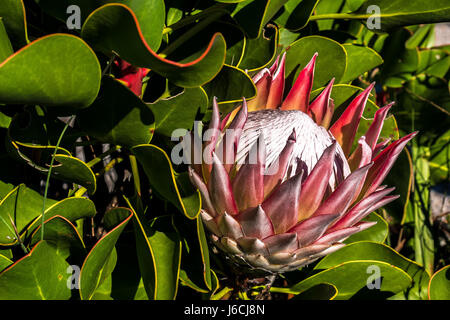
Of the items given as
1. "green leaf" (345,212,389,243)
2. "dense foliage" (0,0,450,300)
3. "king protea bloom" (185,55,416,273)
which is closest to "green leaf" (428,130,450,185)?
"dense foliage" (0,0,450,300)

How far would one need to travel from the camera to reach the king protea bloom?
0.86 m

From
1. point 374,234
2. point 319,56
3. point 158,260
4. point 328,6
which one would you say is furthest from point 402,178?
point 158,260

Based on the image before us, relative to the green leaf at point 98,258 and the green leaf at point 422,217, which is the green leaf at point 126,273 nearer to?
the green leaf at point 98,258

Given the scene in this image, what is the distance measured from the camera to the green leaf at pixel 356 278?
116 cm

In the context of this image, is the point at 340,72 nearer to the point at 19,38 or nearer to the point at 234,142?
the point at 234,142

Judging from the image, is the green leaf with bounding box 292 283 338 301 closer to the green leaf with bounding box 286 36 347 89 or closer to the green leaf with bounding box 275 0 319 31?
the green leaf with bounding box 286 36 347 89

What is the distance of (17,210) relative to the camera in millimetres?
948

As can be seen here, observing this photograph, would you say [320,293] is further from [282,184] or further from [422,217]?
[422,217]

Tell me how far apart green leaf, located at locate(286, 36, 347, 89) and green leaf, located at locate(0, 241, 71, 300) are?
0.70 metres

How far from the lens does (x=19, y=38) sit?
2.81 ft

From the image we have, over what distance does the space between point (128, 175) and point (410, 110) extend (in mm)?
1282

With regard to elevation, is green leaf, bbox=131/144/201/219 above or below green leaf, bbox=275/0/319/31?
below

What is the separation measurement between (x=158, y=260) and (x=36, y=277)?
228 millimetres
